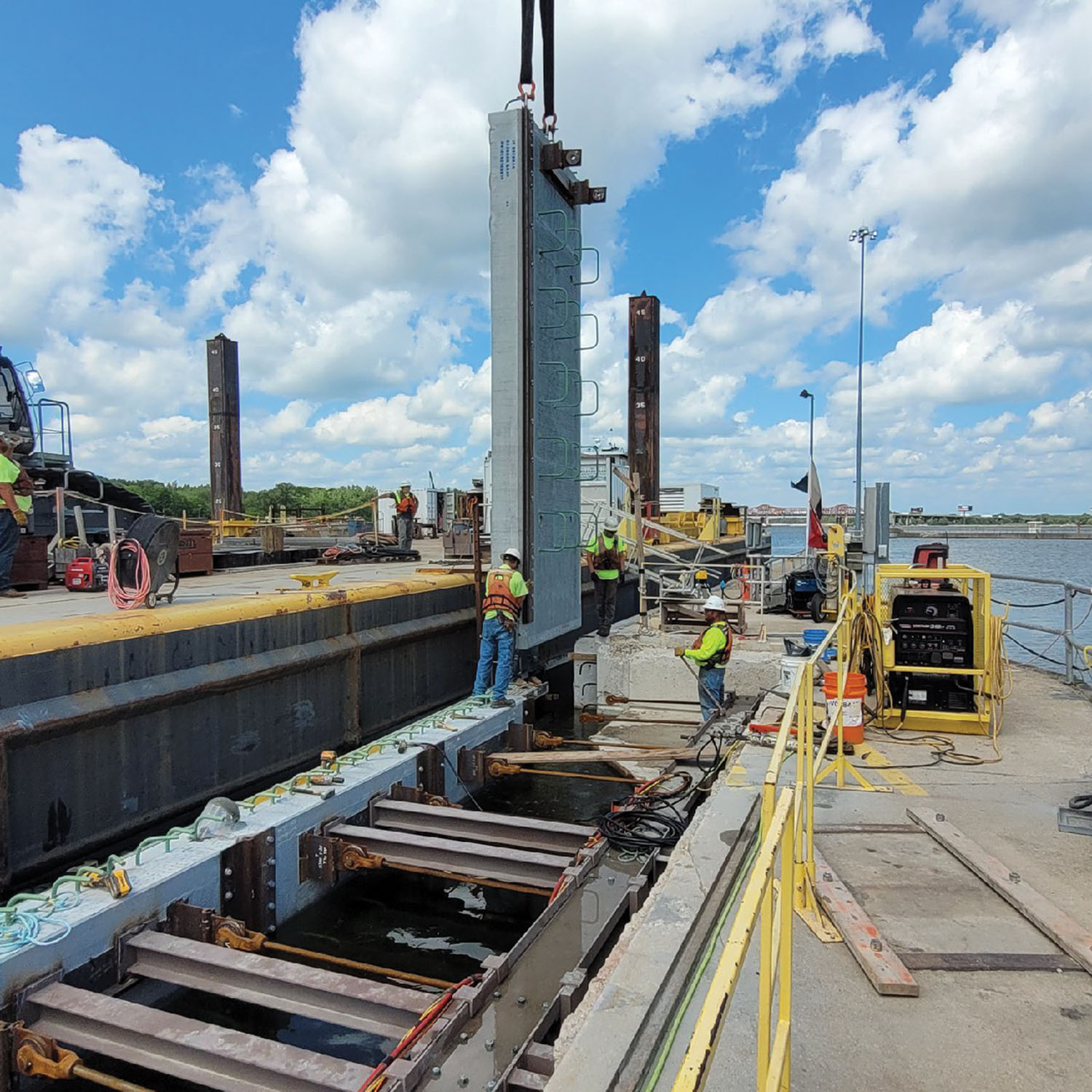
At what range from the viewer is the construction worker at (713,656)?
8586mm

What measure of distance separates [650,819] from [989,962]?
109 inches

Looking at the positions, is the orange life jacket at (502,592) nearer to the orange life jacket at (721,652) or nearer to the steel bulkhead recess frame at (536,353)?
the steel bulkhead recess frame at (536,353)

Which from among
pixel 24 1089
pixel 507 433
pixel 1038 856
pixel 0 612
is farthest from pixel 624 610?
pixel 24 1089

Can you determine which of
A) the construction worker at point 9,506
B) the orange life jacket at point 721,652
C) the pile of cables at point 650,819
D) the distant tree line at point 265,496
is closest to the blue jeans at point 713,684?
the orange life jacket at point 721,652

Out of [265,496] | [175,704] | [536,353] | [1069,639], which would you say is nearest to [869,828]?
[175,704]

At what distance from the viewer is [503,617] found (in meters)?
8.92

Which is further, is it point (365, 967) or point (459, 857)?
point (459, 857)

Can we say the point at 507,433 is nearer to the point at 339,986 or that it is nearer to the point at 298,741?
the point at 298,741

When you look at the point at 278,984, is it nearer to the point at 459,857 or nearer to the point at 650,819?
the point at 459,857

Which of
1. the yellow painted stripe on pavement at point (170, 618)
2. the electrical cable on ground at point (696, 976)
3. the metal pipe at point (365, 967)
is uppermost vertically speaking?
the yellow painted stripe on pavement at point (170, 618)

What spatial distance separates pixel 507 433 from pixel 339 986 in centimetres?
608

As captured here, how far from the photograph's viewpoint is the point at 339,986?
3.98 metres

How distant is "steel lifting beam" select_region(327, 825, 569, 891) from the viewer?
17.9ft

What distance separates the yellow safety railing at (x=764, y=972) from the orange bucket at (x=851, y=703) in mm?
3552
